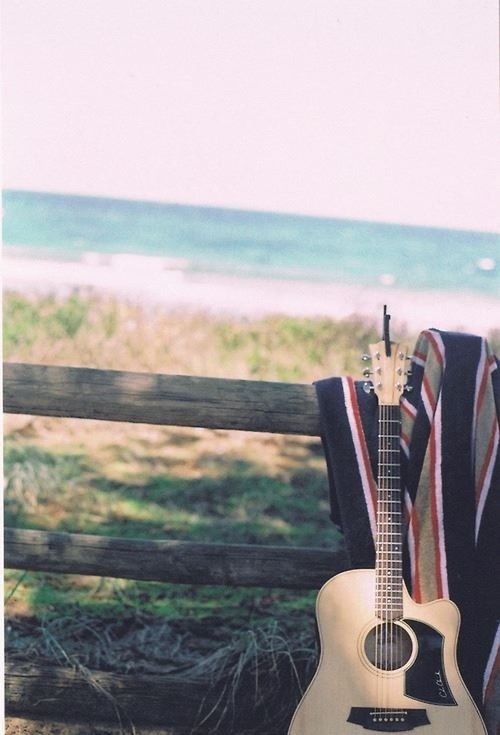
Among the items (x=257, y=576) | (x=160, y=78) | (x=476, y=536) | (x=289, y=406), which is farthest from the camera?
(x=160, y=78)

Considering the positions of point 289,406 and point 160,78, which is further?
point 160,78

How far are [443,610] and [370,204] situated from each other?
35.3 feet

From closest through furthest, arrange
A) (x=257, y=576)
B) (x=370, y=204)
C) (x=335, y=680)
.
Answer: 1. (x=335, y=680)
2. (x=257, y=576)
3. (x=370, y=204)

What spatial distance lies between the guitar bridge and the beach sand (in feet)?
21.4

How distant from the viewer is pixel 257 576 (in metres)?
2.59

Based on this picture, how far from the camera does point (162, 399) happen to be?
7.99ft

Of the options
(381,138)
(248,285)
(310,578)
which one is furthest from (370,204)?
(310,578)

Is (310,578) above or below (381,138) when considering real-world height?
below

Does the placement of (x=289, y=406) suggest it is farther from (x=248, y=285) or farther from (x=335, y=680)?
(x=248, y=285)

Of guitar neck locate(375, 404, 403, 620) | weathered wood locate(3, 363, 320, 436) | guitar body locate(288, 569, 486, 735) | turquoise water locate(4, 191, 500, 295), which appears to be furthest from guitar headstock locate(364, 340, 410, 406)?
turquoise water locate(4, 191, 500, 295)

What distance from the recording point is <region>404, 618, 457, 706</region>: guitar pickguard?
2072 millimetres

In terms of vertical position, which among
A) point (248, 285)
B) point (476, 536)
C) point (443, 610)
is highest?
point (248, 285)

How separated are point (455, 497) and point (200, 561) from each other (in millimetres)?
772

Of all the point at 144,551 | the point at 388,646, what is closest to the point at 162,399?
the point at 144,551
